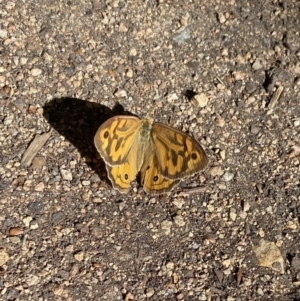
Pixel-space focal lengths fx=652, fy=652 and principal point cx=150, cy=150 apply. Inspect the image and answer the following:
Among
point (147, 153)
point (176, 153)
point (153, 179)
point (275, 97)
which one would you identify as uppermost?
point (275, 97)

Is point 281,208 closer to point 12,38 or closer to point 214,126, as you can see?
point 214,126

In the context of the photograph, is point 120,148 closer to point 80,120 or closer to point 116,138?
point 116,138

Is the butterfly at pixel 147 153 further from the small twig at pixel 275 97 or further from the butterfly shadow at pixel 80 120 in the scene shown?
the small twig at pixel 275 97

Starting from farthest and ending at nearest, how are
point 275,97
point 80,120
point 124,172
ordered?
point 275,97
point 80,120
point 124,172

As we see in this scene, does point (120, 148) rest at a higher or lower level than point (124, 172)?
higher

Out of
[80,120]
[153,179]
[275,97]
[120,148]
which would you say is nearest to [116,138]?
[120,148]

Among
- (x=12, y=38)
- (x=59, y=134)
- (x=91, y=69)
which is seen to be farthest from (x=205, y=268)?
(x=12, y=38)
